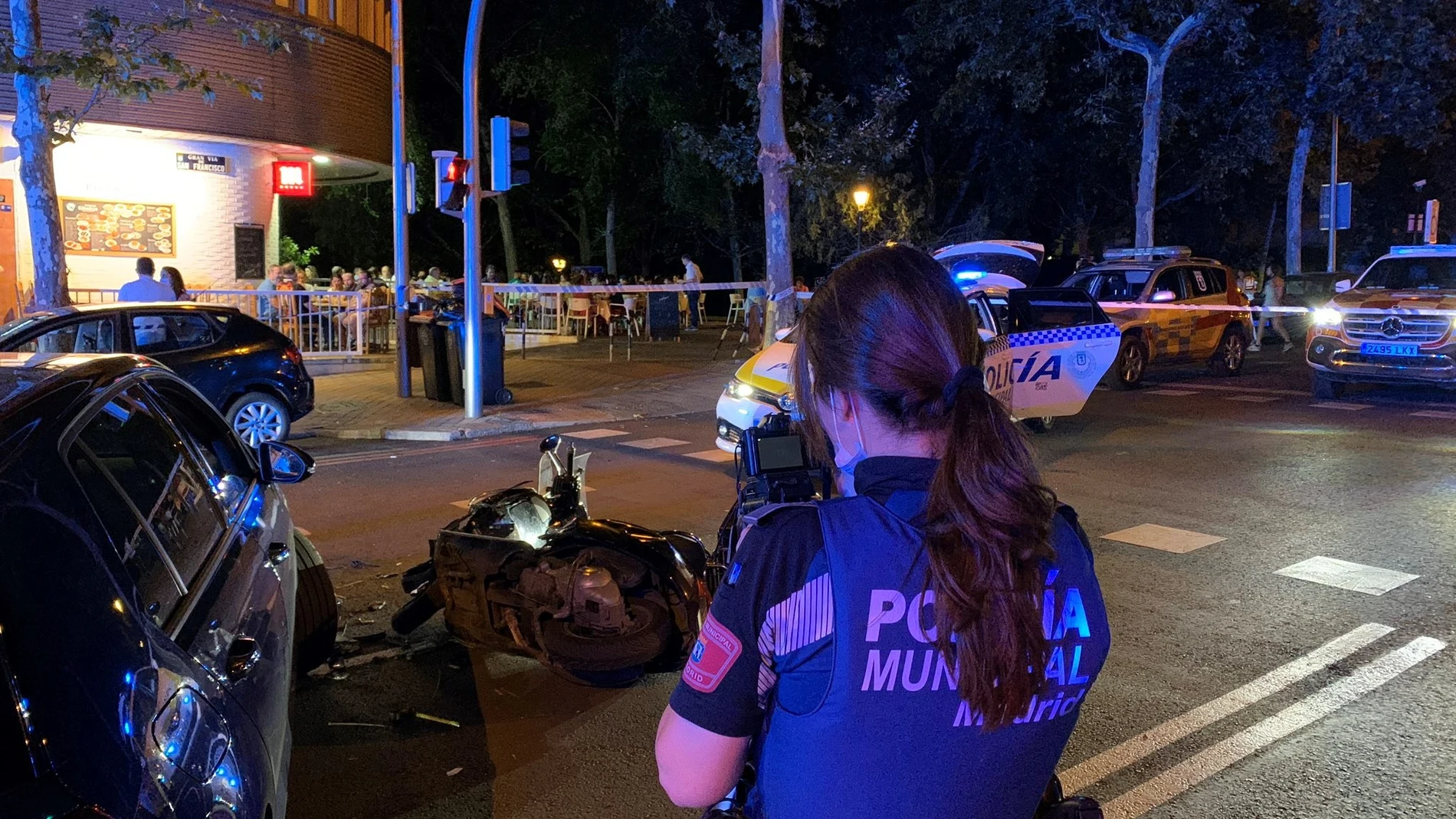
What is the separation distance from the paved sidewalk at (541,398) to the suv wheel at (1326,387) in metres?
8.01

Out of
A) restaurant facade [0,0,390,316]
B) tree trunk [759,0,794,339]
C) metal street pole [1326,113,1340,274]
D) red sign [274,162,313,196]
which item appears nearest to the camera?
restaurant facade [0,0,390,316]

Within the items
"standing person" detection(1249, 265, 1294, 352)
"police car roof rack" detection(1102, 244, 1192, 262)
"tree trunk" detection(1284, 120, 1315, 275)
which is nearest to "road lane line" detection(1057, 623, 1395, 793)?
"police car roof rack" detection(1102, 244, 1192, 262)

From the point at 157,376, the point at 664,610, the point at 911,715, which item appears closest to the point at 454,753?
the point at 664,610

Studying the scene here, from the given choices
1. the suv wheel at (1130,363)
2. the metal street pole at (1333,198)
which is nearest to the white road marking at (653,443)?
the suv wheel at (1130,363)

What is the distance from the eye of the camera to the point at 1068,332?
10.5 meters

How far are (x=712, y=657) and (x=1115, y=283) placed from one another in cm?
1673

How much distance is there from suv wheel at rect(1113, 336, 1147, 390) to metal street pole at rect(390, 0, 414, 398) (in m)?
9.82

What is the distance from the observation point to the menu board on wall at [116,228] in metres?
16.9

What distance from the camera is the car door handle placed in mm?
2512

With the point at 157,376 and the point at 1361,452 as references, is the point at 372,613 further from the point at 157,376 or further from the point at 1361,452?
the point at 1361,452

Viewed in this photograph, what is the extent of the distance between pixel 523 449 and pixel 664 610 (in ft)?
22.0

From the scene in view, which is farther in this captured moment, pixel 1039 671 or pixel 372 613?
pixel 372 613

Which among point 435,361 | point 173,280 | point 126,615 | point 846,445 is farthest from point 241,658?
point 435,361

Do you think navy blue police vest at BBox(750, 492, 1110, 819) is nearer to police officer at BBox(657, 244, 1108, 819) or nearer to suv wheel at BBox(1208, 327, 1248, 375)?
police officer at BBox(657, 244, 1108, 819)
